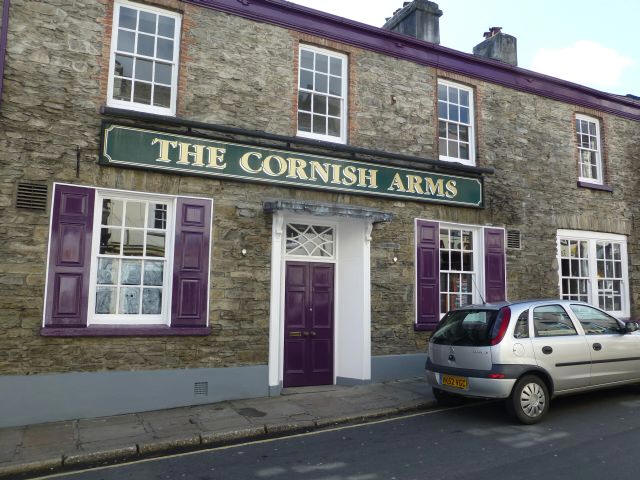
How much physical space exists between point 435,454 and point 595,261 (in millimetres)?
9254

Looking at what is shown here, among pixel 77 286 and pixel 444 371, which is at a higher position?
pixel 77 286

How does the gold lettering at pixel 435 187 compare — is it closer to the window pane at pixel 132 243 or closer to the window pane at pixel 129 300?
the window pane at pixel 132 243

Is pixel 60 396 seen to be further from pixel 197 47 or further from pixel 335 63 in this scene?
pixel 335 63

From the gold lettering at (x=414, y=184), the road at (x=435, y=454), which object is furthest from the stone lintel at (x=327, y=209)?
the road at (x=435, y=454)

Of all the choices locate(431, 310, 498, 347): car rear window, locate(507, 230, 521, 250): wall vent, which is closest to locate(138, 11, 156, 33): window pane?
locate(431, 310, 498, 347): car rear window

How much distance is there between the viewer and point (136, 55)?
841 cm

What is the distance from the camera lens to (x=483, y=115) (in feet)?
37.9

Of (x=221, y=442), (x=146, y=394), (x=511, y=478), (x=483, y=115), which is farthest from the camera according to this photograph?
(x=483, y=115)

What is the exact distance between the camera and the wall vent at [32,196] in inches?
290

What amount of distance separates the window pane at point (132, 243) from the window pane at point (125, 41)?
10.0ft

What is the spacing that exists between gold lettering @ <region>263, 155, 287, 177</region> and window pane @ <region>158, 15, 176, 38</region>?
2.69 meters

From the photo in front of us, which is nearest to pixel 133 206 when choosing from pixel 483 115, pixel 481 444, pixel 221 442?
pixel 221 442

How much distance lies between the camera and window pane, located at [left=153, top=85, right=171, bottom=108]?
8.59 metres

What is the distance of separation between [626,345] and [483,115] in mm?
5898
